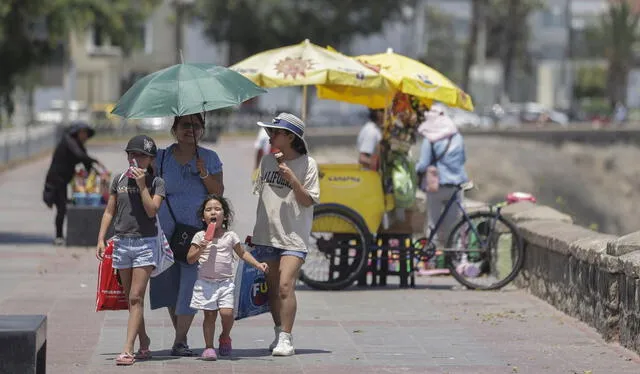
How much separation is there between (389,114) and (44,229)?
7598 millimetres

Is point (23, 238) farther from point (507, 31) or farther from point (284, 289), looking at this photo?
point (507, 31)

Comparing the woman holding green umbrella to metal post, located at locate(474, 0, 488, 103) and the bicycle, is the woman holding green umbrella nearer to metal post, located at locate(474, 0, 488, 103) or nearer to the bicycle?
the bicycle

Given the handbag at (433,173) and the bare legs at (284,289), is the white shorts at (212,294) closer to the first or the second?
the bare legs at (284,289)

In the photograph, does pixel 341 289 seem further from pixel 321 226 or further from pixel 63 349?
pixel 63 349

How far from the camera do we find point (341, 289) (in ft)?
45.6

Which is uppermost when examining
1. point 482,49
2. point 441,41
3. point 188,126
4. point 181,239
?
point 441,41

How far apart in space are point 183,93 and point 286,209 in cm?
114

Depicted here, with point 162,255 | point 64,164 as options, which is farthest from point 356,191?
point 64,164

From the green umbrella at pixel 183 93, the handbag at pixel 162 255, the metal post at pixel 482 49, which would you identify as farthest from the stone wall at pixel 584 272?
the metal post at pixel 482 49

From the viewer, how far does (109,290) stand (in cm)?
945

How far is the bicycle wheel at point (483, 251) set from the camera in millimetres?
14023

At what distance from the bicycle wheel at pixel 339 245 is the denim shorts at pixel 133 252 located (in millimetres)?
4499

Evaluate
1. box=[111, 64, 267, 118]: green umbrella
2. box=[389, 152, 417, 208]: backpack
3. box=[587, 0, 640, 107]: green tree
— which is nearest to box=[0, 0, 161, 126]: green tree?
box=[389, 152, 417, 208]: backpack

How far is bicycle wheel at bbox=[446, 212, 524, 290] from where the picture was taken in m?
14.0
